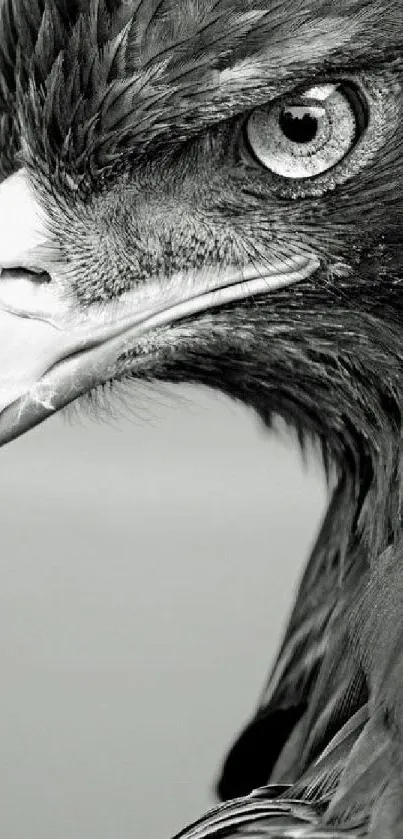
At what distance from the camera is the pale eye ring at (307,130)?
1.54 meters

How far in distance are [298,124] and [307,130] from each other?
12mm

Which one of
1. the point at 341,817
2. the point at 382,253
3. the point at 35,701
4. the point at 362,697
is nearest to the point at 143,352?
the point at 382,253

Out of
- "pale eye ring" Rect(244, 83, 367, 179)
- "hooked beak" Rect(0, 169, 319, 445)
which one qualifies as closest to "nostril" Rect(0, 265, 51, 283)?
"hooked beak" Rect(0, 169, 319, 445)

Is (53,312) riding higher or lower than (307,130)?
lower

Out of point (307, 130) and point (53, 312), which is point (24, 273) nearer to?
point (53, 312)

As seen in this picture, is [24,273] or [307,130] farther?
[24,273]

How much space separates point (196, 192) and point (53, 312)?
21cm

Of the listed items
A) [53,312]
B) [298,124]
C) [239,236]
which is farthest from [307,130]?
[53,312]

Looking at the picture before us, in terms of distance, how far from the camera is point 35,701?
13.4 ft

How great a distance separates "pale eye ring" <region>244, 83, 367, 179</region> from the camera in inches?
60.7

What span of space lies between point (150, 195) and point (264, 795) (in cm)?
72

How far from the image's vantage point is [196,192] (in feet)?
5.34

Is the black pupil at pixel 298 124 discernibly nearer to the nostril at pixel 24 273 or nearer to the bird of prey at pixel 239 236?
the bird of prey at pixel 239 236

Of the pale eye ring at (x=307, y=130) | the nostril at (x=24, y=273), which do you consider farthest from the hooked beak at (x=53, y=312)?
the pale eye ring at (x=307, y=130)
